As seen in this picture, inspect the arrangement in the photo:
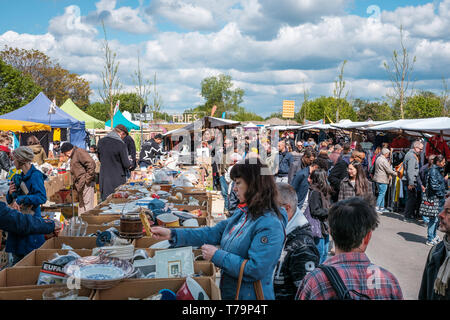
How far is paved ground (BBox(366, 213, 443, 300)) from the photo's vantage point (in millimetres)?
5455

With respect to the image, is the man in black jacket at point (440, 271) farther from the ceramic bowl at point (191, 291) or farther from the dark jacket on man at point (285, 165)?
the dark jacket on man at point (285, 165)

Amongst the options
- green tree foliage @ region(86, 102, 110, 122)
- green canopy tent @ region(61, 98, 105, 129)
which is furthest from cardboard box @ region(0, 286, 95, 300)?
green tree foliage @ region(86, 102, 110, 122)

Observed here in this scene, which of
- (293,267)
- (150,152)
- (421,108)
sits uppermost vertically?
(421,108)

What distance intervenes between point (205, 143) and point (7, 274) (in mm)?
11605

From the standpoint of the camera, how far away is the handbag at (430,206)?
7.24 m

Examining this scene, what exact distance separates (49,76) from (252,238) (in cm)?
4849

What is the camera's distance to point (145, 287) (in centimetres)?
214

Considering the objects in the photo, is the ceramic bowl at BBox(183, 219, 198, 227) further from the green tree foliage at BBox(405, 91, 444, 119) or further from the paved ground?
the green tree foliage at BBox(405, 91, 444, 119)

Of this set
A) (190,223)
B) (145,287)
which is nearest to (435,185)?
(190,223)

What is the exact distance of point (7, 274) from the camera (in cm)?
237

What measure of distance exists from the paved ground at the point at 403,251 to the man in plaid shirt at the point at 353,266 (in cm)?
354

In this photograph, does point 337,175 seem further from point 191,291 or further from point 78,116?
point 78,116

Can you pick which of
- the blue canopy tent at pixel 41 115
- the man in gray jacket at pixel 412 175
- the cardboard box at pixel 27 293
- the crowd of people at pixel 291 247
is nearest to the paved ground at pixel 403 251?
the man in gray jacket at pixel 412 175

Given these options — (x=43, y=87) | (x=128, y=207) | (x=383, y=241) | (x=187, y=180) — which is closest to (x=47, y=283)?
(x=128, y=207)
